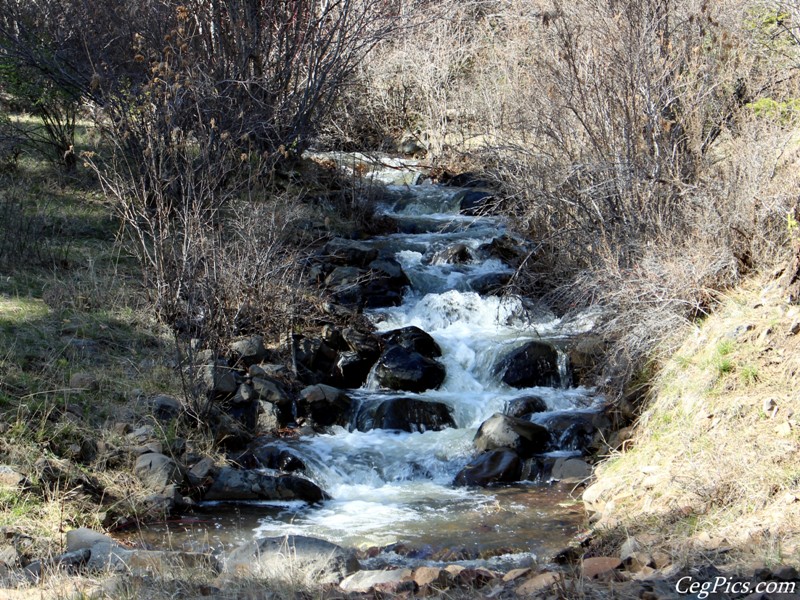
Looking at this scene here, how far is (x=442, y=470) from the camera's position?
8.16m

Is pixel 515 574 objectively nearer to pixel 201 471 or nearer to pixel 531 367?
pixel 201 471

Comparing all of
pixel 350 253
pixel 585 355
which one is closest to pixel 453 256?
pixel 350 253

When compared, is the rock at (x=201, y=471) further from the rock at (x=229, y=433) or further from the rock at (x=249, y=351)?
the rock at (x=249, y=351)

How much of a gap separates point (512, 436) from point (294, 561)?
11.6ft

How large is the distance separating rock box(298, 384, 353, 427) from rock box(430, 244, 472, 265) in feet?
14.0

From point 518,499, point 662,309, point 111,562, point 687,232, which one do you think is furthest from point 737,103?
point 111,562

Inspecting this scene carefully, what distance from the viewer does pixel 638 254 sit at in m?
8.87

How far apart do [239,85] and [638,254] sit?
21.2 ft

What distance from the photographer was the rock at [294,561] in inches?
192

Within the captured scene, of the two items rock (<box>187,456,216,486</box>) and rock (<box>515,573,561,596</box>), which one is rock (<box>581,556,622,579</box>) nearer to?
rock (<box>515,573,561,596</box>)

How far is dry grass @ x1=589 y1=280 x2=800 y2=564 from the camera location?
18.0ft

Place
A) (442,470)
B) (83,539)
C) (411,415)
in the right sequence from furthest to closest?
(411,415), (442,470), (83,539)

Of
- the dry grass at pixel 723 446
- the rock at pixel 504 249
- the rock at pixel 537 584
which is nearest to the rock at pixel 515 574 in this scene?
the rock at pixel 537 584

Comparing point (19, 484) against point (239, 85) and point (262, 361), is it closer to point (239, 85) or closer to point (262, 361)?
point (262, 361)
